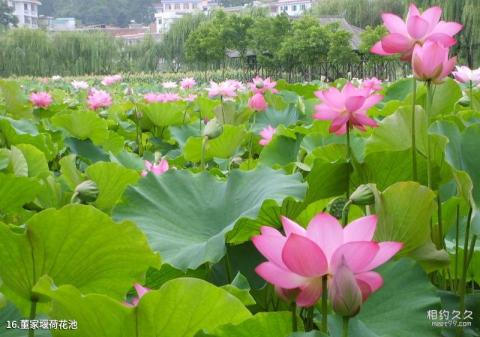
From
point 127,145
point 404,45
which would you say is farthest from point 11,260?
point 127,145

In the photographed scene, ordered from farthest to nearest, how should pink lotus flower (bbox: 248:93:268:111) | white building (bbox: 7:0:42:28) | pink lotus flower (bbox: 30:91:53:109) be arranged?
white building (bbox: 7:0:42:28) → pink lotus flower (bbox: 30:91:53:109) → pink lotus flower (bbox: 248:93:268:111)

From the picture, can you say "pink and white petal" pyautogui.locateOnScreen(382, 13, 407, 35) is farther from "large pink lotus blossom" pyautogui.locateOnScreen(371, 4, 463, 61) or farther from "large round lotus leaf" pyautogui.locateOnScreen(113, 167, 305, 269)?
"large round lotus leaf" pyautogui.locateOnScreen(113, 167, 305, 269)

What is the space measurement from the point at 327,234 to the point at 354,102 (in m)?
0.30

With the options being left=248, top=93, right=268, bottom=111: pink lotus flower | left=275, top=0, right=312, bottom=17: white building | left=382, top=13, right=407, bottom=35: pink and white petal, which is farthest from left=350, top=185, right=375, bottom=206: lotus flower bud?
left=275, top=0, right=312, bottom=17: white building

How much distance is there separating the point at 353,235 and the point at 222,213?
0.25 m

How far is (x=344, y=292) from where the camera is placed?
0.30 m

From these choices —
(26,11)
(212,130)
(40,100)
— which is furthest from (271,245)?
(26,11)

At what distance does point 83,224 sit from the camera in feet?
1.26

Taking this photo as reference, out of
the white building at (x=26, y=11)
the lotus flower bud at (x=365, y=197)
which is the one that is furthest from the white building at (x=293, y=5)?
the lotus flower bud at (x=365, y=197)

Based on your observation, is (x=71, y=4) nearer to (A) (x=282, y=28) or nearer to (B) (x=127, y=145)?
(A) (x=282, y=28)

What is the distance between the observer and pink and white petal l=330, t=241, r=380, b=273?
0.31 meters

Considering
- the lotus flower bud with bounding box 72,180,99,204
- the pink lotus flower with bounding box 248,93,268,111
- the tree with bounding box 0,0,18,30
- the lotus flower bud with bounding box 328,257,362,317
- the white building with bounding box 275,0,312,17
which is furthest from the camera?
the white building with bounding box 275,0,312,17

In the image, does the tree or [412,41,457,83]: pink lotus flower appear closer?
[412,41,457,83]: pink lotus flower

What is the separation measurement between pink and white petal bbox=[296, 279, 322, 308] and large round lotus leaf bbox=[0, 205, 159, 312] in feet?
0.37
